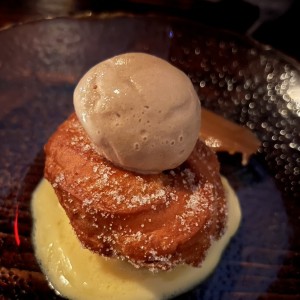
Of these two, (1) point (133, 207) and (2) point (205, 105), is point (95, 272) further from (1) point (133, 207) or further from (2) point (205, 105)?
(2) point (205, 105)

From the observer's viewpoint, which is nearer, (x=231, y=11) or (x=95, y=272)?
(x=95, y=272)

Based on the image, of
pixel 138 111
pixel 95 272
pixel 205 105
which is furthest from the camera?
pixel 205 105

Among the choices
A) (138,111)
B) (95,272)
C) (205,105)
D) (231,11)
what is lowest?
(95,272)

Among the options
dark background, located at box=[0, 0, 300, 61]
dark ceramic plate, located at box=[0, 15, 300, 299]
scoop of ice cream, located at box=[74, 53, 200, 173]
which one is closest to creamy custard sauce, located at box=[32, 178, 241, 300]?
dark ceramic plate, located at box=[0, 15, 300, 299]

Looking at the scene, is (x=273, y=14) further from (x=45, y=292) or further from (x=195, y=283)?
(x=45, y=292)

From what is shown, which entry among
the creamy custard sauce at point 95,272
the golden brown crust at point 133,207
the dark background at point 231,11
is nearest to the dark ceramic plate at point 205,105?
the creamy custard sauce at point 95,272

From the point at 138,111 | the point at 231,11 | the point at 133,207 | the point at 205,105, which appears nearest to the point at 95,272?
the point at 133,207

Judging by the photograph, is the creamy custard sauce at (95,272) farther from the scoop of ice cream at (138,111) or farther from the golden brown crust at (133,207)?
the scoop of ice cream at (138,111)
